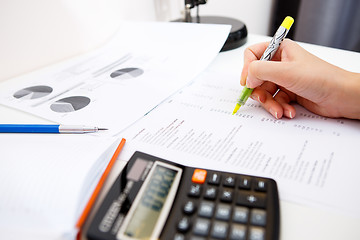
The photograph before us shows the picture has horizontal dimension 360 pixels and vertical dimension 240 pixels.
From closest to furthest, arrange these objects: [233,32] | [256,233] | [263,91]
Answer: [256,233]
[263,91]
[233,32]

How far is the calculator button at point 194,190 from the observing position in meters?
0.28

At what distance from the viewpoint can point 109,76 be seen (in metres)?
0.57

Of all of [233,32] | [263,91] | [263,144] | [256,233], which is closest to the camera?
[256,233]

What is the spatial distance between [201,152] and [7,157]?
23 cm

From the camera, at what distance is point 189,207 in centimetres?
27

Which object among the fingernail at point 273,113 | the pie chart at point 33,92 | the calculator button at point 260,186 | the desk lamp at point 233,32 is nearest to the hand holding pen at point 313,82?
the fingernail at point 273,113

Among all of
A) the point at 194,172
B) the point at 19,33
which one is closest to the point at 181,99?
the point at 194,172

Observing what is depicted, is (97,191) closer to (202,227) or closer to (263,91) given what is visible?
(202,227)

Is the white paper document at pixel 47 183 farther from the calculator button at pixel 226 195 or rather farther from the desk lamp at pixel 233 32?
the desk lamp at pixel 233 32

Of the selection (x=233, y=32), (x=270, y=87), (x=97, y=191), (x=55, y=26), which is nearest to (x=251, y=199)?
(x=97, y=191)

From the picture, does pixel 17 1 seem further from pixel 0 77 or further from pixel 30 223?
pixel 30 223

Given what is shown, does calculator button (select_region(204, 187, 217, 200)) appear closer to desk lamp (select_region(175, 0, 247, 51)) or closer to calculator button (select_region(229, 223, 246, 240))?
calculator button (select_region(229, 223, 246, 240))

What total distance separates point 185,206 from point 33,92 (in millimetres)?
410

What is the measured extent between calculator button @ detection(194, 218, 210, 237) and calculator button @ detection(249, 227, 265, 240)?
0.04 m
